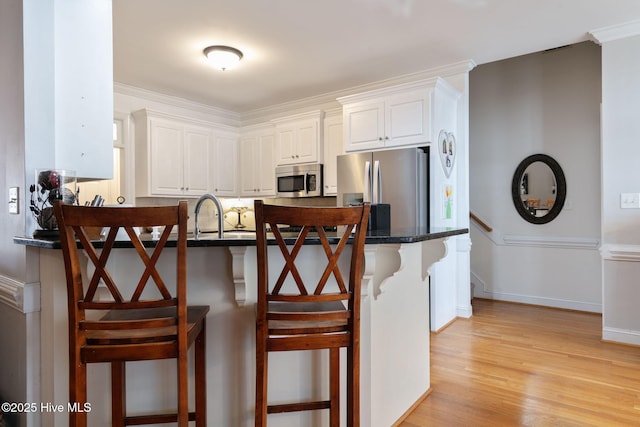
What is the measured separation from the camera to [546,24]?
9.73 feet

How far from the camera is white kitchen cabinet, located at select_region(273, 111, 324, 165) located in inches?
179

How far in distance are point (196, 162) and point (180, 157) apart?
230 millimetres

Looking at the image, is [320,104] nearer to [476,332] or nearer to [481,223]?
[481,223]

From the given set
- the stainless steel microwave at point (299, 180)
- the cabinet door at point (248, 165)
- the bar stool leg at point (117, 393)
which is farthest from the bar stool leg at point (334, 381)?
the cabinet door at point (248, 165)

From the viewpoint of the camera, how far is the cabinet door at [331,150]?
4.44 metres

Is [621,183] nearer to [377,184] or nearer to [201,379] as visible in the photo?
[377,184]

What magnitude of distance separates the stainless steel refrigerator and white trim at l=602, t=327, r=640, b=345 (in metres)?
1.72

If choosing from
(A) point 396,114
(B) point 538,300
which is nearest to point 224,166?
(A) point 396,114

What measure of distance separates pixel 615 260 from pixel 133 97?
516 cm

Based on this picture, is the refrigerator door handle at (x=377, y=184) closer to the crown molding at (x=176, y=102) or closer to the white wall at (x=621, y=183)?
the white wall at (x=621, y=183)

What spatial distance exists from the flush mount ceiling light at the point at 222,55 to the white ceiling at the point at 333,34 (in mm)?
70

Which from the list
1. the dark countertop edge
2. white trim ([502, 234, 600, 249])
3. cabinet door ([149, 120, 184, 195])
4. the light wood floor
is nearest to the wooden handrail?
white trim ([502, 234, 600, 249])

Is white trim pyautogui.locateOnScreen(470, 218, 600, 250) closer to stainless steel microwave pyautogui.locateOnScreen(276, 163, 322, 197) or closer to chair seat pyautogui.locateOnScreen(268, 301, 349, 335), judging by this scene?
stainless steel microwave pyautogui.locateOnScreen(276, 163, 322, 197)

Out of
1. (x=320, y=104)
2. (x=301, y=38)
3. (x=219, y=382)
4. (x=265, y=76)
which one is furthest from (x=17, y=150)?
(x=320, y=104)
